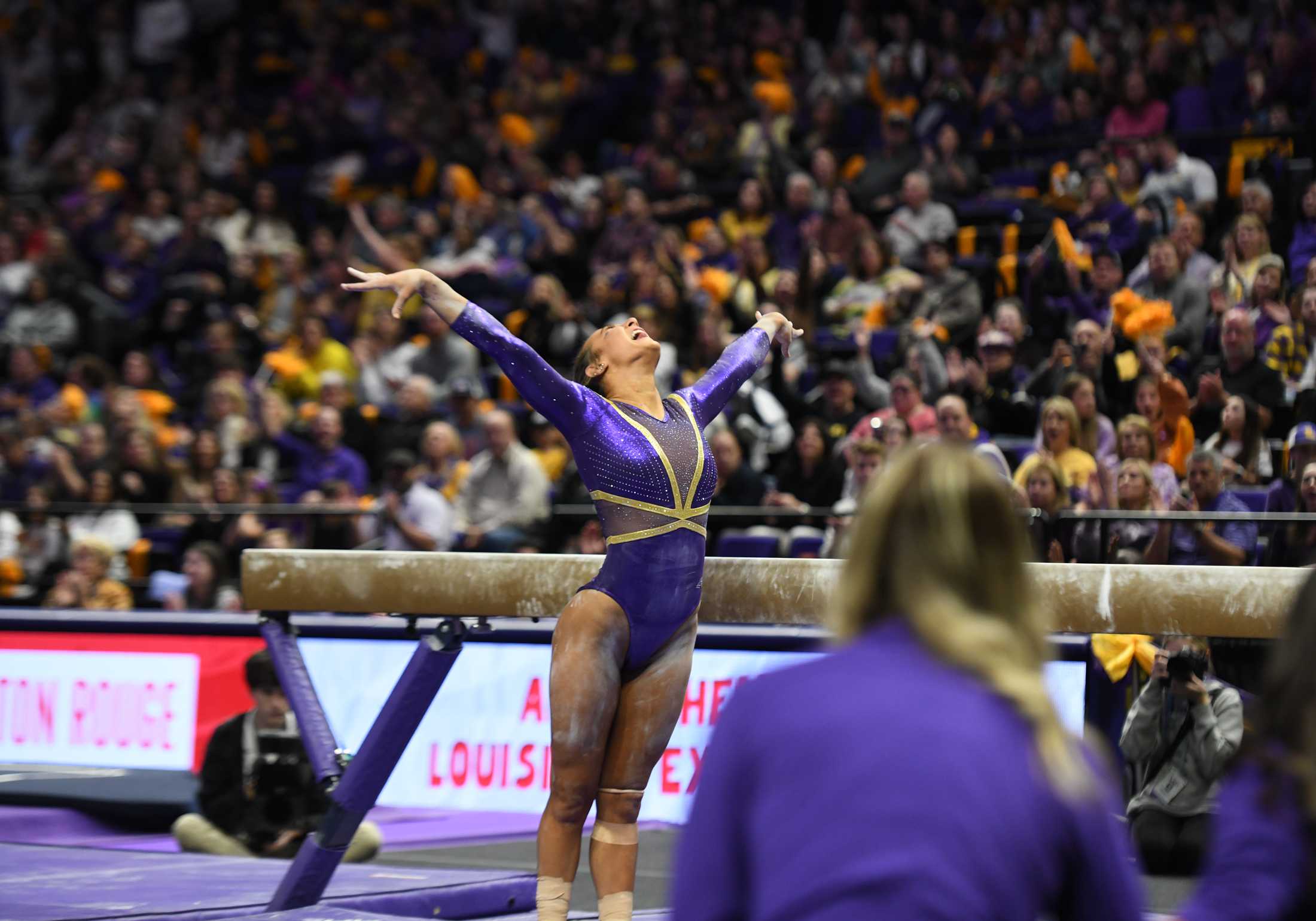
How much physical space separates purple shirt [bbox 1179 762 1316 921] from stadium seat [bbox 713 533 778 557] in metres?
5.99

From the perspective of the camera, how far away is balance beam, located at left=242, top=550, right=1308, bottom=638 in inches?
148

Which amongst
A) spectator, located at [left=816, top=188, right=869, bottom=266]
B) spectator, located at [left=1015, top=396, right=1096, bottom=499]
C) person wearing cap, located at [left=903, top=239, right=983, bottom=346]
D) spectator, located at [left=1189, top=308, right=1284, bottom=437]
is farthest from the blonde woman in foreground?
spectator, located at [left=816, top=188, right=869, bottom=266]

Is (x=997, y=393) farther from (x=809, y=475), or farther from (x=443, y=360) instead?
(x=443, y=360)

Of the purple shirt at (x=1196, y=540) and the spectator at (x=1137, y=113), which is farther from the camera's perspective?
the spectator at (x=1137, y=113)

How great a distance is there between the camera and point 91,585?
8469 millimetres

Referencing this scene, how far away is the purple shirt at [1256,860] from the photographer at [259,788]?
489 centimetres

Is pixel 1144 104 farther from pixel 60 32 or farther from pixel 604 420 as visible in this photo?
pixel 60 32

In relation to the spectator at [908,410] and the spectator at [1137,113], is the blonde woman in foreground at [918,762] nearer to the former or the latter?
the spectator at [908,410]

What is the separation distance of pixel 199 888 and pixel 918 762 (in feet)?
12.3

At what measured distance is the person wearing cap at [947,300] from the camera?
352 inches

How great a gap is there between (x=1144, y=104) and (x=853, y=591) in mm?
9046

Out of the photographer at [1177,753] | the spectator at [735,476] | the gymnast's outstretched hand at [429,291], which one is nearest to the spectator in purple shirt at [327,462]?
the spectator at [735,476]

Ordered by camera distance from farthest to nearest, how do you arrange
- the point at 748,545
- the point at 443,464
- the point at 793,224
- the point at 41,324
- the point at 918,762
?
the point at 41,324 < the point at 793,224 < the point at 443,464 < the point at 748,545 < the point at 918,762

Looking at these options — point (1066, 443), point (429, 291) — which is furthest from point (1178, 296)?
point (429, 291)
